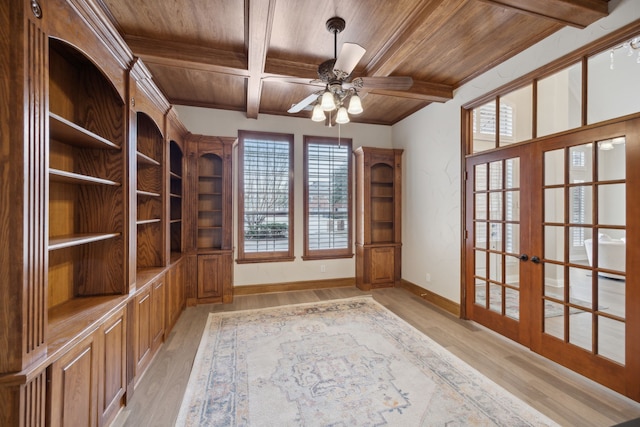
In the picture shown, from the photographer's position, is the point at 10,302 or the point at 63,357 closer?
the point at 10,302

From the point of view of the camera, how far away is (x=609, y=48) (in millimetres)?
2234

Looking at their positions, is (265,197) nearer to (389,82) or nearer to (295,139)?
(295,139)

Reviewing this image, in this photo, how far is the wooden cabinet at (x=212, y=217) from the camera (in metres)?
4.04

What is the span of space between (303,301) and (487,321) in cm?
246

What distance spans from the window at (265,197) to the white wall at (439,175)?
6.86 ft

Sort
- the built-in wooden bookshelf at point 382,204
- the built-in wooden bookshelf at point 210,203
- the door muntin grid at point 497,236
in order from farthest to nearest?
the built-in wooden bookshelf at point 382,204
the built-in wooden bookshelf at point 210,203
the door muntin grid at point 497,236

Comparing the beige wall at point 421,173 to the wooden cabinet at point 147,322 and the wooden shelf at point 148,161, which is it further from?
the wooden cabinet at point 147,322

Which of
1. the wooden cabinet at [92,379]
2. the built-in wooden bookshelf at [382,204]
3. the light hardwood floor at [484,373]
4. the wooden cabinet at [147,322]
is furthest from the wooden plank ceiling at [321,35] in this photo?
the light hardwood floor at [484,373]

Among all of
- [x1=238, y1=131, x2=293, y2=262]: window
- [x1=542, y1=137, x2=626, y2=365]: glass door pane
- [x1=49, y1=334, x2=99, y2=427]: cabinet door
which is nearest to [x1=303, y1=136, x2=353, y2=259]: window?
[x1=238, y1=131, x2=293, y2=262]: window

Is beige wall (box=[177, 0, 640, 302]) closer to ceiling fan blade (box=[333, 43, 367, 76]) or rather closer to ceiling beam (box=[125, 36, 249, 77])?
ceiling beam (box=[125, 36, 249, 77])

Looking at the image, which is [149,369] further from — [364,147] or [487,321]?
[364,147]

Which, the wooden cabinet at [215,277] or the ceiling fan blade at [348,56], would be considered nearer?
the ceiling fan blade at [348,56]

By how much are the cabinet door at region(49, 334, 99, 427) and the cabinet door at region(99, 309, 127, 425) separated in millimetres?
95

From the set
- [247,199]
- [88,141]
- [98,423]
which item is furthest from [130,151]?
[247,199]
